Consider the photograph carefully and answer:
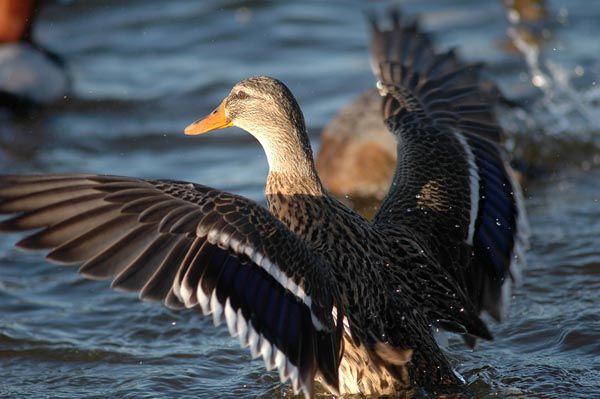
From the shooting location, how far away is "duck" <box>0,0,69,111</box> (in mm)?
10977

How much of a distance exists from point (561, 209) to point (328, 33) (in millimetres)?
5197

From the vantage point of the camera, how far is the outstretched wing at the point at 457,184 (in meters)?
5.50

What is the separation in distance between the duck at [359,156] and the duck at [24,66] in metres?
3.68

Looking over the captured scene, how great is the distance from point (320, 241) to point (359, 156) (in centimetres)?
348

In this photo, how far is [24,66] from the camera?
36.6 feet

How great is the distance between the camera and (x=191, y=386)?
18.6 feet

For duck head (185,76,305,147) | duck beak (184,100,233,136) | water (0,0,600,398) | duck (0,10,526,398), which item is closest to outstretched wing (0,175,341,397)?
duck (0,10,526,398)

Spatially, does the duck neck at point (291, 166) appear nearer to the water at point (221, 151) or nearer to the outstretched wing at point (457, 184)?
the outstretched wing at point (457, 184)

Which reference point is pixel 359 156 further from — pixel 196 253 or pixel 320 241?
pixel 196 253

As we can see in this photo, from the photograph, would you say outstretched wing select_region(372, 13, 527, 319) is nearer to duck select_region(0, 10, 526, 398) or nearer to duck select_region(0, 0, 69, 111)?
duck select_region(0, 10, 526, 398)

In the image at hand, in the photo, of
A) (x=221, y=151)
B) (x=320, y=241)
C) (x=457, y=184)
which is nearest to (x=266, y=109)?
(x=320, y=241)

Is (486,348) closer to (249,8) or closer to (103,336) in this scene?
(103,336)

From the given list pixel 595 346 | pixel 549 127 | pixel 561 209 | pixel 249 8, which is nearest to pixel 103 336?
pixel 595 346

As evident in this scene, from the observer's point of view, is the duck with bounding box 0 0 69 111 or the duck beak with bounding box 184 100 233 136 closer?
the duck beak with bounding box 184 100 233 136
